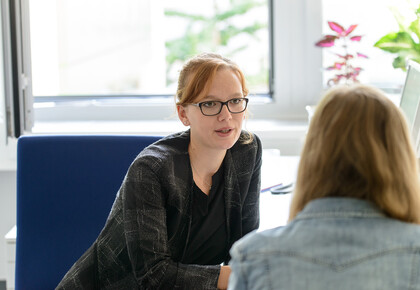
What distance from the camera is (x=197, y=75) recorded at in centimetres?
151

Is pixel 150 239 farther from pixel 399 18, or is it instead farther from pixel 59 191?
pixel 399 18

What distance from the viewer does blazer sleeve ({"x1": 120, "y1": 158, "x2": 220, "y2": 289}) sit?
1.39 metres

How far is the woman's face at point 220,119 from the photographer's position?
4.98 feet

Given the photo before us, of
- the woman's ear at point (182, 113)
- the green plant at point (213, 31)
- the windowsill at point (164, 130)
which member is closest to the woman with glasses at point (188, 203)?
the woman's ear at point (182, 113)

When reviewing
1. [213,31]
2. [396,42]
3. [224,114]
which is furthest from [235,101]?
[213,31]

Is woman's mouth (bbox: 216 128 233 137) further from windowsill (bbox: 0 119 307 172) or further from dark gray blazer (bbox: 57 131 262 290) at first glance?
windowsill (bbox: 0 119 307 172)

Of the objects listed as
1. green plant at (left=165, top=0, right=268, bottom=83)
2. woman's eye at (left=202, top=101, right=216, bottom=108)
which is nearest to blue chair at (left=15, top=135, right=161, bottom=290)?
woman's eye at (left=202, top=101, right=216, bottom=108)

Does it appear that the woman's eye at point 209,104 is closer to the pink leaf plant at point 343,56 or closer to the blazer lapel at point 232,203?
the blazer lapel at point 232,203

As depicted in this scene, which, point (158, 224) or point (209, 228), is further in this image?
point (209, 228)

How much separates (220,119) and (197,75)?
12 centimetres

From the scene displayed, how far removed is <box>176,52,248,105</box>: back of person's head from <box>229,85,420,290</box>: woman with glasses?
587 millimetres

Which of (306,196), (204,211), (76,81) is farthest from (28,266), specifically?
(76,81)

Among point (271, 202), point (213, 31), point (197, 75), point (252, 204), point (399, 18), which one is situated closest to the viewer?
point (197, 75)

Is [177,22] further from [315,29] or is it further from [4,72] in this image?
[4,72]
